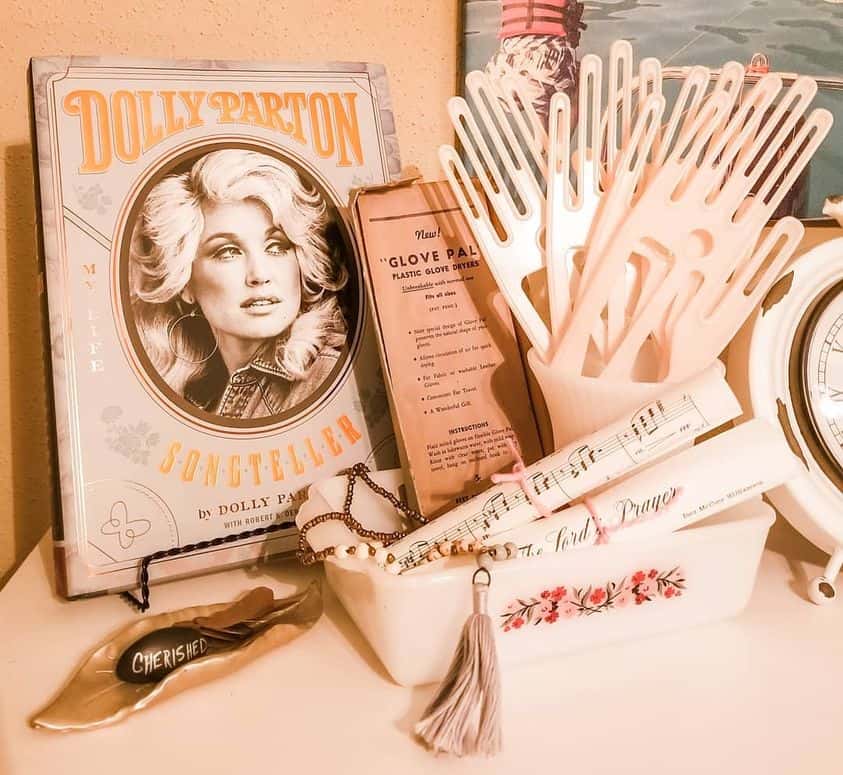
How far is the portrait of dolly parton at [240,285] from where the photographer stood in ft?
1.94

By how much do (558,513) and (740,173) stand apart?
28 cm

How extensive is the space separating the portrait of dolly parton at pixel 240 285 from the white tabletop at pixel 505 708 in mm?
179

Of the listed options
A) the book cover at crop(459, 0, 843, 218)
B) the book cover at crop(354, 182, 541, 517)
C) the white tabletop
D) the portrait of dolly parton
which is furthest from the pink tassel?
the book cover at crop(459, 0, 843, 218)

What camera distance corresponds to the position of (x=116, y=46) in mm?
674

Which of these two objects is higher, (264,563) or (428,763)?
(264,563)

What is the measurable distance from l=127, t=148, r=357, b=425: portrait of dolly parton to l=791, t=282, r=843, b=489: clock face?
1.18ft

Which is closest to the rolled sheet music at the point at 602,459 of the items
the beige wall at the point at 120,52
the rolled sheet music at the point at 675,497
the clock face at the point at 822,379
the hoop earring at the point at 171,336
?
the rolled sheet music at the point at 675,497

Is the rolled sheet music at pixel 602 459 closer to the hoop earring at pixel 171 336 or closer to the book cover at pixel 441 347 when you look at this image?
the book cover at pixel 441 347

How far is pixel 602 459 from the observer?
494 millimetres

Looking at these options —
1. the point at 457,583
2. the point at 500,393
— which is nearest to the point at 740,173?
the point at 500,393

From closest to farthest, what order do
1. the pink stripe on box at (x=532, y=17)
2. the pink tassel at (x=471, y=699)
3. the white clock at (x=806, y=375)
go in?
1. the pink tassel at (x=471, y=699)
2. the white clock at (x=806, y=375)
3. the pink stripe on box at (x=532, y=17)

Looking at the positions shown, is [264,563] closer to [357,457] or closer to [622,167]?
[357,457]

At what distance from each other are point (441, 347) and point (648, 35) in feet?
1.22

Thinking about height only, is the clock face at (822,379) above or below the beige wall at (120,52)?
below
